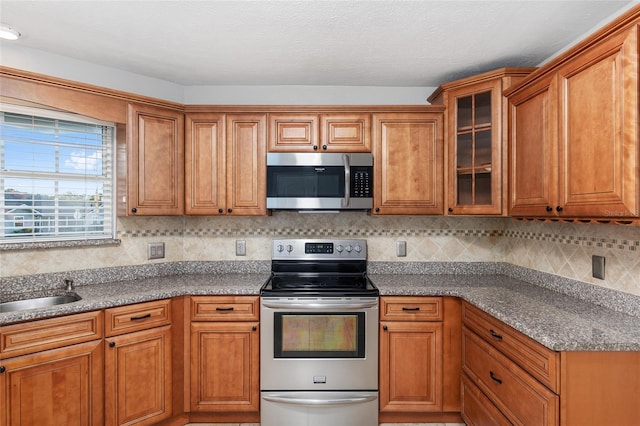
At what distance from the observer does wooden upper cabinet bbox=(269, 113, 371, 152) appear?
103 inches

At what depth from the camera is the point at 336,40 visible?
2.07 m

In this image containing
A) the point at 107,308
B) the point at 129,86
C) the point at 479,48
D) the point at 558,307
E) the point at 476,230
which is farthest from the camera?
the point at 476,230

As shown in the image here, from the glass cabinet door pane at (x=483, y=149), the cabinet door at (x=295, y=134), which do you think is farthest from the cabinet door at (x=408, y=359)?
the cabinet door at (x=295, y=134)

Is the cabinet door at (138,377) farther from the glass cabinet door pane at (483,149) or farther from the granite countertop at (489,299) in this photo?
the glass cabinet door pane at (483,149)

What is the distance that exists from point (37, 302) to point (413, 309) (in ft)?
7.83

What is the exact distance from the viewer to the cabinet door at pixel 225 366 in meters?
2.32

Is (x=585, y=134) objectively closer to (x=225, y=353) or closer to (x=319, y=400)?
(x=319, y=400)

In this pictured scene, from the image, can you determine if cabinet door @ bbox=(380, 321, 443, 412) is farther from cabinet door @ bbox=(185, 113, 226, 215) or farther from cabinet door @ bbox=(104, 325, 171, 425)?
cabinet door @ bbox=(185, 113, 226, 215)

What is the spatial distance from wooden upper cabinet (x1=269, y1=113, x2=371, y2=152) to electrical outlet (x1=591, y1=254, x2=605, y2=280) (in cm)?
155

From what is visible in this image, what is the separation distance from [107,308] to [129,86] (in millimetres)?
1632

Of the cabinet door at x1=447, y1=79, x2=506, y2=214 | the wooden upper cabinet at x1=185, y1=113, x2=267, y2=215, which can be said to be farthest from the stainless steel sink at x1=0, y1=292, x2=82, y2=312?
the cabinet door at x1=447, y1=79, x2=506, y2=214

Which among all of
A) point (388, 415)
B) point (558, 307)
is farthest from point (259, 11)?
point (388, 415)

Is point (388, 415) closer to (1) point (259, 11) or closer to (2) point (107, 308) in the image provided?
(2) point (107, 308)

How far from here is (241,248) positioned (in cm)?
288
